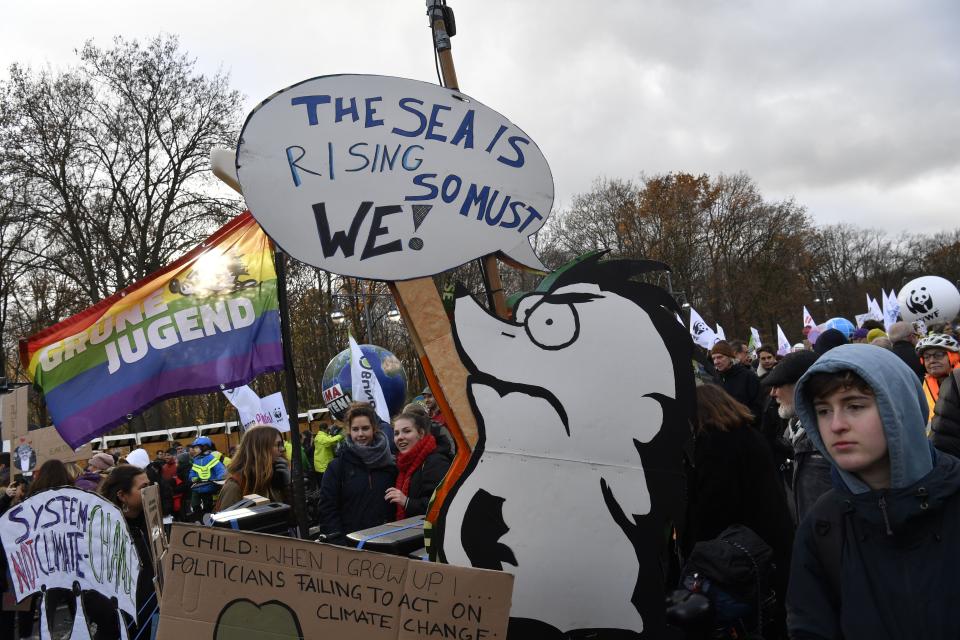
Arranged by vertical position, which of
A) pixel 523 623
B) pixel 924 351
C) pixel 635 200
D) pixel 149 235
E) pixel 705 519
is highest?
pixel 635 200

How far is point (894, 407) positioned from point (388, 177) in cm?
198

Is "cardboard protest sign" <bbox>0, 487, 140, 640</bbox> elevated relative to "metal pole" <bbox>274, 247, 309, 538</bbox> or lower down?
lower down

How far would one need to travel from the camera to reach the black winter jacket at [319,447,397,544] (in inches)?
183

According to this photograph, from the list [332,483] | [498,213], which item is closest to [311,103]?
[498,213]

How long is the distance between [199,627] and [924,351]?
4.78 m

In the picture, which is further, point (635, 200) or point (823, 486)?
point (635, 200)

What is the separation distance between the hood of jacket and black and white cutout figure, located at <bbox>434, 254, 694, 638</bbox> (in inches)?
44.4

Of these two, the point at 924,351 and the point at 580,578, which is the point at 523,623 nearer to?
the point at 580,578

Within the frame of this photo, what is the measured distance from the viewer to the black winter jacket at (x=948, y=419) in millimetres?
4086

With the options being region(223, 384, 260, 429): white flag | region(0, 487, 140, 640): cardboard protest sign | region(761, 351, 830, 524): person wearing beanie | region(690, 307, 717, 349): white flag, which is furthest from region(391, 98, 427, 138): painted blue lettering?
region(690, 307, 717, 349): white flag

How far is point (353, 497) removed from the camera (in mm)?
4715

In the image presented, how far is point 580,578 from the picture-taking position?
288 cm

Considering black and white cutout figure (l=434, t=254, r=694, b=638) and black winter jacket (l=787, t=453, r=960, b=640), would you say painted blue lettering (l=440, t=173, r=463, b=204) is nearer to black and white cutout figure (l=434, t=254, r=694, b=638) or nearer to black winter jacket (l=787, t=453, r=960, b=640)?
black and white cutout figure (l=434, t=254, r=694, b=638)

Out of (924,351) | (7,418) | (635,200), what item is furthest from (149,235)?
(635,200)
